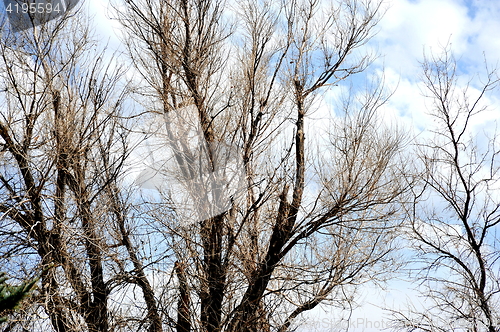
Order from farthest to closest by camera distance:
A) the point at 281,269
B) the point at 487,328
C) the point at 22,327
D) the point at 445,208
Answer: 1. the point at 445,208
2. the point at 487,328
3. the point at 281,269
4. the point at 22,327

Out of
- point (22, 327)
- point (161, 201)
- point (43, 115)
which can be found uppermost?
point (43, 115)

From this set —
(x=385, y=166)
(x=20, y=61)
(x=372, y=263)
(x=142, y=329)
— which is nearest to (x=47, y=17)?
(x=20, y=61)

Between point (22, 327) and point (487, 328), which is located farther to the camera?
point (487, 328)

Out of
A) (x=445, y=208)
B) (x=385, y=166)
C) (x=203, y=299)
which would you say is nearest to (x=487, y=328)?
(x=445, y=208)

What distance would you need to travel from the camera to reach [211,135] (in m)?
7.99

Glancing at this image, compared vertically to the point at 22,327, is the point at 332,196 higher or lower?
higher

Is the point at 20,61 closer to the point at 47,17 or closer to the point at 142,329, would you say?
the point at 47,17

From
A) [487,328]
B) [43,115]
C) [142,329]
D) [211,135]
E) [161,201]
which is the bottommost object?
[142,329]

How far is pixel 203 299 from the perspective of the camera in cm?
729

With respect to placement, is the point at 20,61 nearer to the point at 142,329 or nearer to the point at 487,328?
the point at 142,329

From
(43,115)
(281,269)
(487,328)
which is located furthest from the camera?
(487,328)

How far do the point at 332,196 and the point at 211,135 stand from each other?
2.26 metres

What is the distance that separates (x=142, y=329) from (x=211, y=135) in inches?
136

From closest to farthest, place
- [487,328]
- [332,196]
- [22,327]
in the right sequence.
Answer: [22,327]
[332,196]
[487,328]
